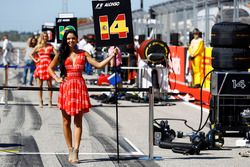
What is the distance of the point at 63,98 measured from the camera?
410 inches

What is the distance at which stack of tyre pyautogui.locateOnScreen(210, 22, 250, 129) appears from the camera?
554 inches

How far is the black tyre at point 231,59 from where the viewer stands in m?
14.0

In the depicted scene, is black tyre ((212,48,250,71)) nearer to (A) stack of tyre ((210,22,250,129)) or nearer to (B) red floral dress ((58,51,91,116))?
(A) stack of tyre ((210,22,250,129))

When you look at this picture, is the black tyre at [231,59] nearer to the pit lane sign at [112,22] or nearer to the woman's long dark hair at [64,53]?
the pit lane sign at [112,22]

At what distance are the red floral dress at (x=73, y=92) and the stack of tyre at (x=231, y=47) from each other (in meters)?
4.25

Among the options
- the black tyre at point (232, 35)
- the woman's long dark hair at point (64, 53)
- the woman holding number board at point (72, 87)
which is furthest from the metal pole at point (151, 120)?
the black tyre at point (232, 35)

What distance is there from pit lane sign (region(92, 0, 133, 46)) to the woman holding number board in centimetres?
45

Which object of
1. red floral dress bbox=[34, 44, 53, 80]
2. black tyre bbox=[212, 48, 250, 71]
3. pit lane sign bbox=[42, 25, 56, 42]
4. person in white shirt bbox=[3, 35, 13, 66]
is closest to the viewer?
black tyre bbox=[212, 48, 250, 71]

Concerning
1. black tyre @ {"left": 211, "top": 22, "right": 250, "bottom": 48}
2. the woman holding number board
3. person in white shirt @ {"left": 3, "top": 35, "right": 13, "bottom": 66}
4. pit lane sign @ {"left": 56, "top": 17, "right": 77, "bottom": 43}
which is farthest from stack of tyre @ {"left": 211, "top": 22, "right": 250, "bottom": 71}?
person in white shirt @ {"left": 3, "top": 35, "right": 13, "bottom": 66}

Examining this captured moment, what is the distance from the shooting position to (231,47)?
1430 centimetres

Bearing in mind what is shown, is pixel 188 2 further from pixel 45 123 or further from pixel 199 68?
pixel 45 123

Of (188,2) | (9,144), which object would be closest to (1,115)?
(9,144)

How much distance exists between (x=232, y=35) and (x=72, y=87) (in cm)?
472

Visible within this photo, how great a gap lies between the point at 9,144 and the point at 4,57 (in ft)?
62.3
